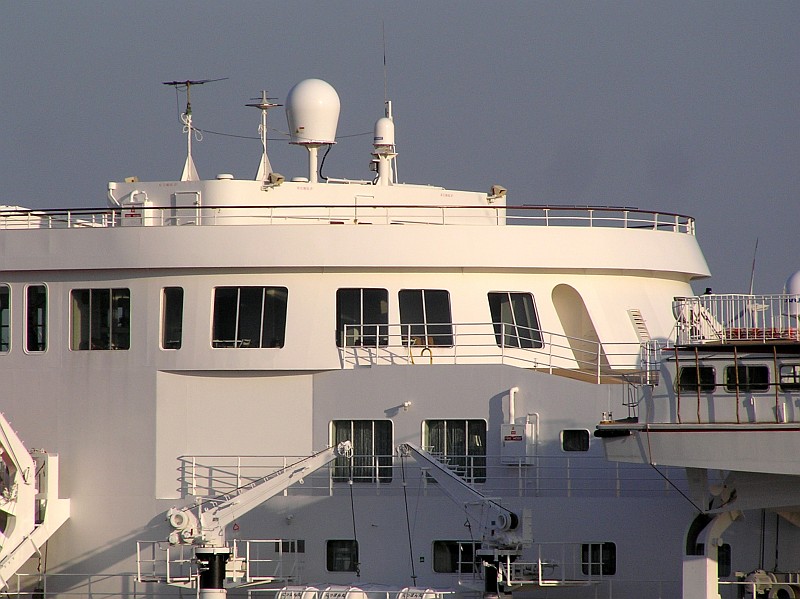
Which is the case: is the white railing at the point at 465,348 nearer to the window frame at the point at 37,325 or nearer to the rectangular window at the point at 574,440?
the rectangular window at the point at 574,440

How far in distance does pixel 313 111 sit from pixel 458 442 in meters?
8.45

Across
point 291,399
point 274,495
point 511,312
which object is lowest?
point 274,495

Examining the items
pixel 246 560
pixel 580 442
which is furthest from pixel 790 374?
pixel 246 560

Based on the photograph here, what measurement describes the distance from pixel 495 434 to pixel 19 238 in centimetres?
948

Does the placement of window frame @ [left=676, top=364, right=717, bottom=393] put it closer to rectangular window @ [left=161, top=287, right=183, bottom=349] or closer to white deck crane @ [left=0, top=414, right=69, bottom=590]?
rectangular window @ [left=161, top=287, right=183, bottom=349]

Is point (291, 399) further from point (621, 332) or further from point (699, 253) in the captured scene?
point (699, 253)

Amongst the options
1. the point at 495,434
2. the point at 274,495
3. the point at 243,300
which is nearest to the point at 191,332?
the point at 243,300

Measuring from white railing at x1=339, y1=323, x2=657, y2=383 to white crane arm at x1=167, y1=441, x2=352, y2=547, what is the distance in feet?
7.25

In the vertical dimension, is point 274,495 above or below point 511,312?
below

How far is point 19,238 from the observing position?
1035 inches

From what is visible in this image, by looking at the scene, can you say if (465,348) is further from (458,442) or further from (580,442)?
(580,442)

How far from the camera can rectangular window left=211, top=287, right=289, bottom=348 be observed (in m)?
25.7

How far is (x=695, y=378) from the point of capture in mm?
20562

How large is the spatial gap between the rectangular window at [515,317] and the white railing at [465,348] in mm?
19
